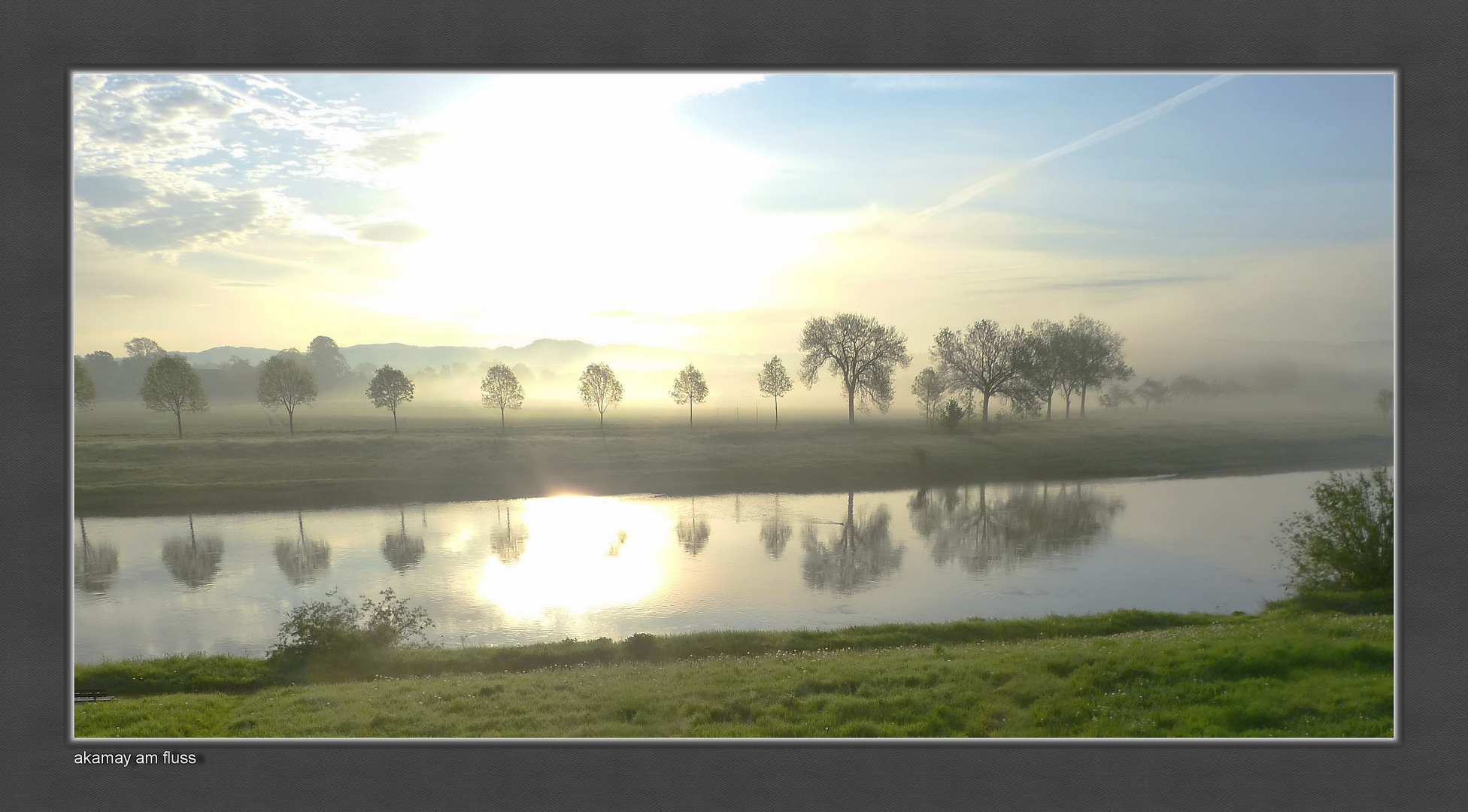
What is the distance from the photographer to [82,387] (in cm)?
1159

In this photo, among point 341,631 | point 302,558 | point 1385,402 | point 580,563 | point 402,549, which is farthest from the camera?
point 402,549

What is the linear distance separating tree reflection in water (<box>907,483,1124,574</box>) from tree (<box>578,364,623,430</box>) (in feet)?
68.6

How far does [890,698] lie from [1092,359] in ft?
133

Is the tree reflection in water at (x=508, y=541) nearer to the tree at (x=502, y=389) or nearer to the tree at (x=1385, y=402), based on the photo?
the tree at (x=1385, y=402)

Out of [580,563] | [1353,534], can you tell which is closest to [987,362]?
[1353,534]

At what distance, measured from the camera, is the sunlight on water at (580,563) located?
17.1 metres

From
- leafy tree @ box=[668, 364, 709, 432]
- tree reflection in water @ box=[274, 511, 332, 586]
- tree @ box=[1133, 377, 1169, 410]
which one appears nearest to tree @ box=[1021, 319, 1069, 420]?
tree @ box=[1133, 377, 1169, 410]

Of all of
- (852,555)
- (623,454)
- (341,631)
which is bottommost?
(852,555)

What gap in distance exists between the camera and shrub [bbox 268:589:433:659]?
1289cm
